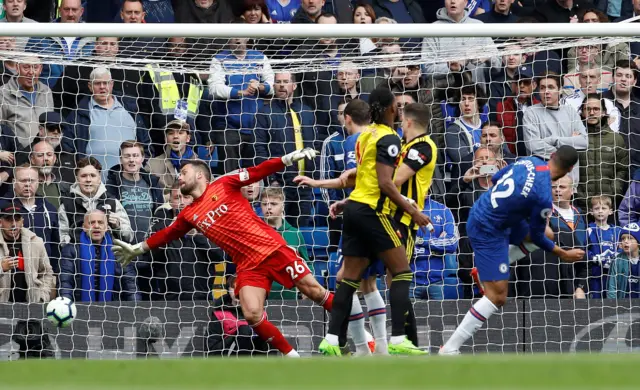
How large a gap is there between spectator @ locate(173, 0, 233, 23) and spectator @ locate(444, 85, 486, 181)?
2.68 m

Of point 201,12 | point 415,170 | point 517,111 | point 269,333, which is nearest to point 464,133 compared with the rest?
point 517,111

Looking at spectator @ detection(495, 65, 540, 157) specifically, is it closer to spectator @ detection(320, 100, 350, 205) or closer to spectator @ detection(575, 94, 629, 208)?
spectator @ detection(575, 94, 629, 208)

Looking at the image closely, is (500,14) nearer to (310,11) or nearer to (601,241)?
(310,11)

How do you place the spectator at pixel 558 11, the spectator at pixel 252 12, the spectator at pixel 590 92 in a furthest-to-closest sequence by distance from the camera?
the spectator at pixel 558 11 < the spectator at pixel 252 12 < the spectator at pixel 590 92

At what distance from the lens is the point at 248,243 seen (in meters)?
9.09

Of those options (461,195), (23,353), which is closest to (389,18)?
(461,195)

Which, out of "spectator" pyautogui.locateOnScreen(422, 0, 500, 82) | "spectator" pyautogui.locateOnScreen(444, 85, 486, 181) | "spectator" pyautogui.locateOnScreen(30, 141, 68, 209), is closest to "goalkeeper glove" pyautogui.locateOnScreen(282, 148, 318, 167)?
"spectator" pyautogui.locateOnScreen(422, 0, 500, 82)

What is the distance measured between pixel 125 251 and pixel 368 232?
219 cm

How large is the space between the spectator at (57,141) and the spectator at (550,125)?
412cm

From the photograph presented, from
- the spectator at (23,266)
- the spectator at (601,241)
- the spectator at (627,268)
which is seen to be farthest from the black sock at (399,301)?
the spectator at (23,266)

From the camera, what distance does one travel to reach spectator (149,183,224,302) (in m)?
10.4

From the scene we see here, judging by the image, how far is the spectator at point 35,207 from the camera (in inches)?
398

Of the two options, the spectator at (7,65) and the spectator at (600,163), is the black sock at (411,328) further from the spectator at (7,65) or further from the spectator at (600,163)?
the spectator at (7,65)

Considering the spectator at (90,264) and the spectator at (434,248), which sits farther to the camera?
the spectator at (434,248)
